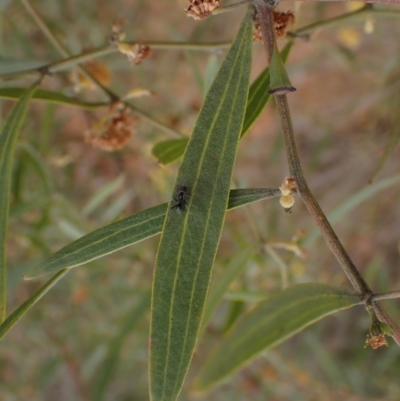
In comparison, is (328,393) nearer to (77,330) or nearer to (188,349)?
(77,330)

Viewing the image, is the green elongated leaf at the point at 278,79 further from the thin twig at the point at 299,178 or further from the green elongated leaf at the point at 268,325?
the green elongated leaf at the point at 268,325

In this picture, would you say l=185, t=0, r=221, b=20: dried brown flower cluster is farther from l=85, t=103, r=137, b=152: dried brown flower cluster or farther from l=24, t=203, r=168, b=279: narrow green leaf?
l=85, t=103, r=137, b=152: dried brown flower cluster

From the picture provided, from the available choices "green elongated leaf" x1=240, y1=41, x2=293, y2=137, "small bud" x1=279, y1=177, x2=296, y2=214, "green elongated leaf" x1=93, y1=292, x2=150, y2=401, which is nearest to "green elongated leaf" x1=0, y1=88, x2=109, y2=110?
"green elongated leaf" x1=240, y1=41, x2=293, y2=137

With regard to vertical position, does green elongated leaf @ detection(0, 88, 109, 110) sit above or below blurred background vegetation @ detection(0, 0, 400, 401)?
below

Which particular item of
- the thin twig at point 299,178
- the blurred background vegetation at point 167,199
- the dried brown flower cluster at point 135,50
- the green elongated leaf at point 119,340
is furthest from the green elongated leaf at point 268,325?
the green elongated leaf at point 119,340

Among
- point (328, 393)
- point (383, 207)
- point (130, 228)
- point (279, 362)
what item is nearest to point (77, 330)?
point (279, 362)

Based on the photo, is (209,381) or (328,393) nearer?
(209,381)
